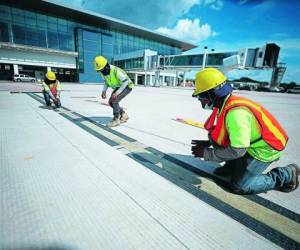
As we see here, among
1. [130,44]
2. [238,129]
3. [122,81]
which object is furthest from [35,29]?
[238,129]

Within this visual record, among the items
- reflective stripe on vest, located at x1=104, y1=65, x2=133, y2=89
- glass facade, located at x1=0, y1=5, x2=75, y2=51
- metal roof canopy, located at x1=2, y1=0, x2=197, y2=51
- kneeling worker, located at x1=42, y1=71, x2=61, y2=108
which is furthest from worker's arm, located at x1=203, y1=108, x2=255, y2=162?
metal roof canopy, located at x1=2, y1=0, x2=197, y2=51

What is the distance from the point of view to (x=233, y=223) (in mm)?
1400

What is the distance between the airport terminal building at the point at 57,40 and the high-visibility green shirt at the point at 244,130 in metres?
40.4

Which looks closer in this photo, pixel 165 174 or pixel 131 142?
pixel 165 174

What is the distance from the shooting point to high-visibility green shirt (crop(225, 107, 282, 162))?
1.47 m

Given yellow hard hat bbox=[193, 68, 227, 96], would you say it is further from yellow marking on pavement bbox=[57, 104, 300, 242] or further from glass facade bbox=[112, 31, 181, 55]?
glass facade bbox=[112, 31, 181, 55]

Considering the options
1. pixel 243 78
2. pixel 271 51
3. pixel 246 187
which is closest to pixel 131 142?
pixel 246 187

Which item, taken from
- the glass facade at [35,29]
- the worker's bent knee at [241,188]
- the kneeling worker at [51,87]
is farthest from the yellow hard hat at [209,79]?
the glass facade at [35,29]

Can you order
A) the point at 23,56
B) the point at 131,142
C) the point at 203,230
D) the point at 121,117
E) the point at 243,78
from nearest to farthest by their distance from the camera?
the point at 203,230 → the point at 131,142 → the point at 121,117 → the point at 23,56 → the point at 243,78

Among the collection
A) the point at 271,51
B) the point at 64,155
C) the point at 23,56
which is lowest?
the point at 64,155

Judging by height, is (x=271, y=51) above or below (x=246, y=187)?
above

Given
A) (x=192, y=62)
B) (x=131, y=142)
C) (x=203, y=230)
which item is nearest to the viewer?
(x=203, y=230)

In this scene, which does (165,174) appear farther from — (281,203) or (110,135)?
(110,135)

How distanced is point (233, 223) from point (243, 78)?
263 ft
